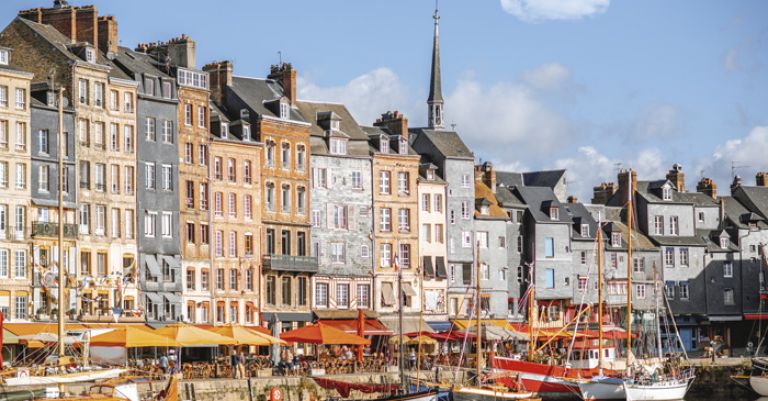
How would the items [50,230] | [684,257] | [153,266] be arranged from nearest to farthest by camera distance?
[50,230]
[153,266]
[684,257]

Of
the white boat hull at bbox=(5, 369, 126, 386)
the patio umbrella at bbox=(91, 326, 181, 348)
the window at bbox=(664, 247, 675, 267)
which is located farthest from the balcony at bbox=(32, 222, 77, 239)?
the window at bbox=(664, 247, 675, 267)

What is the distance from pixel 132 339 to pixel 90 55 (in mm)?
19434

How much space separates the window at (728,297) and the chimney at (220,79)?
41.5 metres

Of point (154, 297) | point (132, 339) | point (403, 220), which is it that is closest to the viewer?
point (132, 339)

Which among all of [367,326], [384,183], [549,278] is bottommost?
[367,326]

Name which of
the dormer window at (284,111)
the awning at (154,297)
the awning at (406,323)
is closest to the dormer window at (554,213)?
the awning at (406,323)

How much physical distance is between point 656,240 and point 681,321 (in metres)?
5.53

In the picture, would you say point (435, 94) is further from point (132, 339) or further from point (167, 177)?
point (132, 339)

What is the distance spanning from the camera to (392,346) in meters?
83.3

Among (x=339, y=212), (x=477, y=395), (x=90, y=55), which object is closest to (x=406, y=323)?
(x=339, y=212)

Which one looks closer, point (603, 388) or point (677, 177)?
point (603, 388)

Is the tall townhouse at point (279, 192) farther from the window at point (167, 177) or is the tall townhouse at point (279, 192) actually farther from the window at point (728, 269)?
the window at point (728, 269)

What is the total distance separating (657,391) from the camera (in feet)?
248

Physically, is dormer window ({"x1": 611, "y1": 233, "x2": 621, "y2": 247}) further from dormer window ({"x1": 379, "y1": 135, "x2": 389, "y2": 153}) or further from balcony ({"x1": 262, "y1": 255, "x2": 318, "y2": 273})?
balcony ({"x1": 262, "y1": 255, "x2": 318, "y2": 273})
